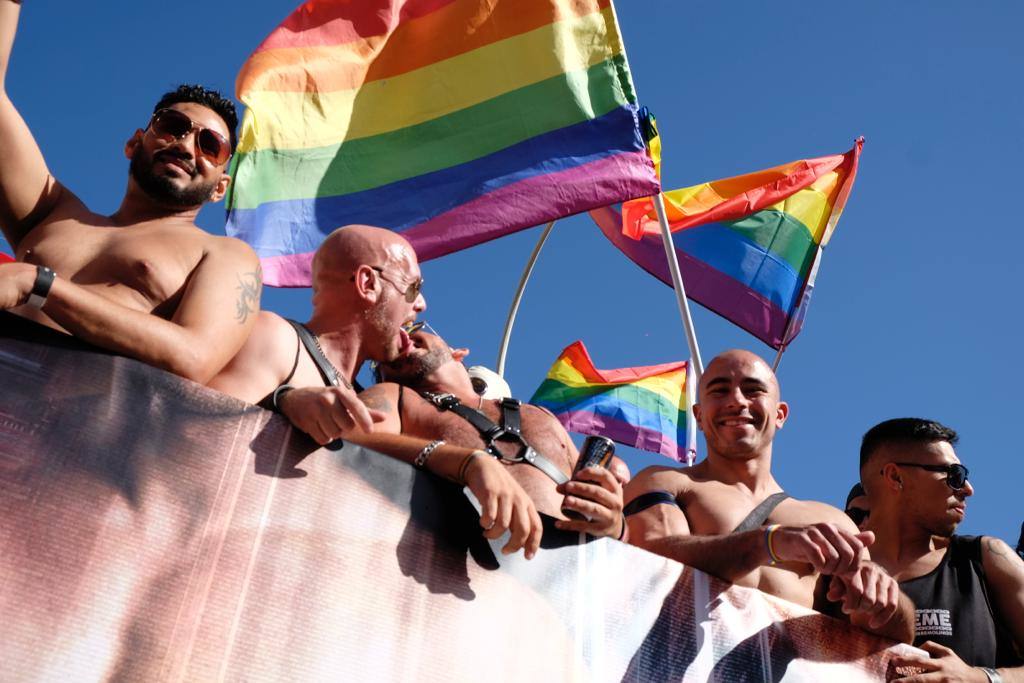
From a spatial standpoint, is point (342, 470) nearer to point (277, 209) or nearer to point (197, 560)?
point (197, 560)

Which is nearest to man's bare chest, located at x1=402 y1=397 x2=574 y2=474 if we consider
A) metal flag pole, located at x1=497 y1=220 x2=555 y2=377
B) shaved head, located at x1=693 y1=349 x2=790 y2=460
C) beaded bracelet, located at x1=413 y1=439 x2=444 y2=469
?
shaved head, located at x1=693 y1=349 x2=790 y2=460

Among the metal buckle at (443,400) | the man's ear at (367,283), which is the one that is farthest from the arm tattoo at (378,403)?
the man's ear at (367,283)

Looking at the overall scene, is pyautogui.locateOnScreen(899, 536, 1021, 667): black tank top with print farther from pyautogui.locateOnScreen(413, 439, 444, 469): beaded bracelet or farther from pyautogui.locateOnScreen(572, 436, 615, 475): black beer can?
pyautogui.locateOnScreen(413, 439, 444, 469): beaded bracelet

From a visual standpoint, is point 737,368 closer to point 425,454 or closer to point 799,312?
point 425,454

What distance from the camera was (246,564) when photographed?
264cm

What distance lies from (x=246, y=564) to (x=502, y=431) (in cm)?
177

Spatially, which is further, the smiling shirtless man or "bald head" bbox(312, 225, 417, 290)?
"bald head" bbox(312, 225, 417, 290)

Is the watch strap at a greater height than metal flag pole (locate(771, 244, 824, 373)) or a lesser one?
lesser

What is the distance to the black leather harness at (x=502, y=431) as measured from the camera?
4.14 meters

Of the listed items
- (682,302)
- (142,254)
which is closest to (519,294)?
(682,302)

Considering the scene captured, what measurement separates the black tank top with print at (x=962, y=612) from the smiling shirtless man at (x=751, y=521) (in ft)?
1.31

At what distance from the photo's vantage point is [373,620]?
277 cm

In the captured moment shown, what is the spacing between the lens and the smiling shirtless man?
340 cm

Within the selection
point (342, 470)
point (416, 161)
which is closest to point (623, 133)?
point (416, 161)
